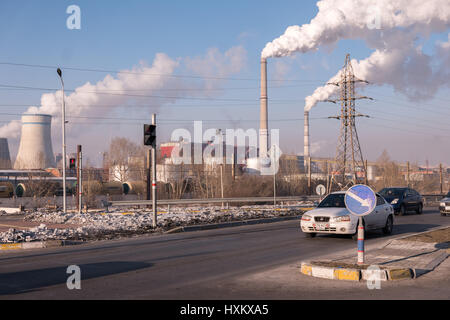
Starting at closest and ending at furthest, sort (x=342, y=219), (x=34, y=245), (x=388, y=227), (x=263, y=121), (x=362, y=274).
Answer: (x=362, y=274) < (x=34, y=245) < (x=342, y=219) < (x=388, y=227) < (x=263, y=121)

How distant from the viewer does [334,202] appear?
16.0 meters

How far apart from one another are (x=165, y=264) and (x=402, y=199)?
19.0 metres

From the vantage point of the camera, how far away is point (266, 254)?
486 inches

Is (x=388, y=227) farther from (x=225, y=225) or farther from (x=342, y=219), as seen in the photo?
(x=225, y=225)

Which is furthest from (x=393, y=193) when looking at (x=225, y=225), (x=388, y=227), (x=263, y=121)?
(x=263, y=121)

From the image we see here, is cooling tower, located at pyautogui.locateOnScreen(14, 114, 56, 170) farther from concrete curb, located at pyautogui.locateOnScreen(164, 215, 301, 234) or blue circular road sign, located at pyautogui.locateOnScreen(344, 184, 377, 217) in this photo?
blue circular road sign, located at pyautogui.locateOnScreen(344, 184, 377, 217)

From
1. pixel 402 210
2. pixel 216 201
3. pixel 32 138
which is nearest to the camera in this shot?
pixel 402 210

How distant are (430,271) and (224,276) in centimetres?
415

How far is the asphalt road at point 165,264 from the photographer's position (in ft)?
25.7

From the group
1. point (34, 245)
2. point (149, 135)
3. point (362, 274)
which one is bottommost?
point (34, 245)

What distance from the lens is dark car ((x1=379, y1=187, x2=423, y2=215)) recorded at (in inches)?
1024

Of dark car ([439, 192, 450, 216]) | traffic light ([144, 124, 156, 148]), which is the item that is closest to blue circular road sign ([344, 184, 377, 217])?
traffic light ([144, 124, 156, 148])

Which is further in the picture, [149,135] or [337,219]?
[149,135]
